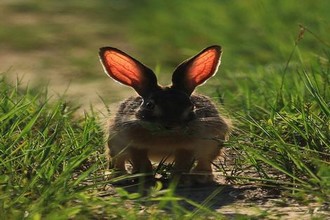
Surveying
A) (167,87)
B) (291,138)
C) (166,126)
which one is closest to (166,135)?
(166,126)

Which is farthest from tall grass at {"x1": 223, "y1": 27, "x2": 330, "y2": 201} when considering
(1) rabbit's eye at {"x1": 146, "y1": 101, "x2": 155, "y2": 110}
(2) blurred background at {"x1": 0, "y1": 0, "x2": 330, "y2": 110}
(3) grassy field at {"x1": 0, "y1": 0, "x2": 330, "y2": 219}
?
(2) blurred background at {"x1": 0, "y1": 0, "x2": 330, "y2": 110}

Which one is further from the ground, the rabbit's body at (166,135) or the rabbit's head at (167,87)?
the rabbit's head at (167,87)

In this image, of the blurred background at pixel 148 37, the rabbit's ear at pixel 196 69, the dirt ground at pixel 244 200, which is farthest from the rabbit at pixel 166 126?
the blurred background at pixel 148 37

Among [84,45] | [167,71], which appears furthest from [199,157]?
[84,45]

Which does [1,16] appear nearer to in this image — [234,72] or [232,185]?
[234,72]

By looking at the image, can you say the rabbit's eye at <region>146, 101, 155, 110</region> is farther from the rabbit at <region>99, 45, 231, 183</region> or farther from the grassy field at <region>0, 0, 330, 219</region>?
the grassy field at <region>0, 0, 330, 219</region>

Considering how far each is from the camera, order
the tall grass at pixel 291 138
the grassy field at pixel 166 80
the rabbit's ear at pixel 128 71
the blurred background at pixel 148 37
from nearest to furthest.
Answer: the grassy field at pixel 166 80 < the tall grass at pixel 291 138 < the rabbit's ear at pixel 128 71 < the blurred background at pixel 148 37

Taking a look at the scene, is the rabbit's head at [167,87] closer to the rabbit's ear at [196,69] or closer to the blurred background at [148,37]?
the rabbit's ear at [196,69]

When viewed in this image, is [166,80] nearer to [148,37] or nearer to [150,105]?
[148,37]
